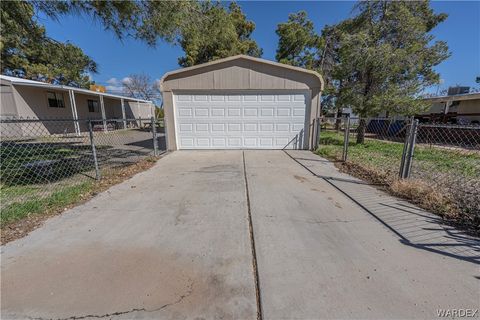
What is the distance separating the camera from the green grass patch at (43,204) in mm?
3033

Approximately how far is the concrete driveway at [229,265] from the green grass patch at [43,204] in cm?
39

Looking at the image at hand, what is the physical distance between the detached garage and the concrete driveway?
5.19 meters

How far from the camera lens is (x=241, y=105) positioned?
841 centimetres

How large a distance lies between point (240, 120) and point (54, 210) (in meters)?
6.29

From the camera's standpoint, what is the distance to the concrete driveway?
5.43 ft

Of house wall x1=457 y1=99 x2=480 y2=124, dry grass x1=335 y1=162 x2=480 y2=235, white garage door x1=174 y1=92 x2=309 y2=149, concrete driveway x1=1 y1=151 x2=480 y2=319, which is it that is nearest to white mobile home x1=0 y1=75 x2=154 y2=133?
white garage door x1=174 y1=92 x2=309 y2=149

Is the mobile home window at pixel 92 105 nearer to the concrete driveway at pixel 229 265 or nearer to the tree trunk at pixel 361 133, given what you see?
the concrete driveway at pixel 229 265

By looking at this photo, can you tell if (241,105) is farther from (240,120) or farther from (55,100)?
(55,100)

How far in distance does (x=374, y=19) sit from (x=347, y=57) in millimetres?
2449

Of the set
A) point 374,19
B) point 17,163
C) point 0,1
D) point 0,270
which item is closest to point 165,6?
point 0,1

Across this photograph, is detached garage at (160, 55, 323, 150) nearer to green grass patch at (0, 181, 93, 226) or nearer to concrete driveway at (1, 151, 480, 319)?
green grass patch at (0, 181, 93, 226)

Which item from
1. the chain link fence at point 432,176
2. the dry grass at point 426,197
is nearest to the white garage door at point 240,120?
the chain link fence at point 432,176

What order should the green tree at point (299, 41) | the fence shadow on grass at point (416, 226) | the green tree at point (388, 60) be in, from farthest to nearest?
1. the green tree at point (299, 41)
2. the green tree at point (388, 60)
3. the fence shadow on grass at point (416, 226)

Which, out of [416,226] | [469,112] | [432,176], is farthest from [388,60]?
[469,112]
